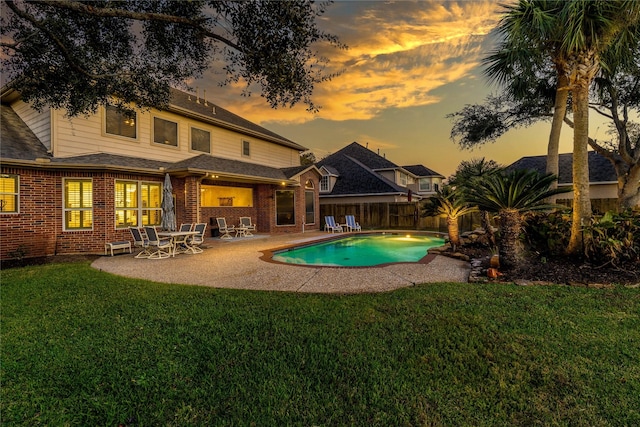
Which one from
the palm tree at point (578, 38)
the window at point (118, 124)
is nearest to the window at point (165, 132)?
the window at point (118, 124)

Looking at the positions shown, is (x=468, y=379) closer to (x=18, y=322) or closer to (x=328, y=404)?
(x=328, y=404)

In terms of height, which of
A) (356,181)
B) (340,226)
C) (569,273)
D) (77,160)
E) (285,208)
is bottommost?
(569,273)

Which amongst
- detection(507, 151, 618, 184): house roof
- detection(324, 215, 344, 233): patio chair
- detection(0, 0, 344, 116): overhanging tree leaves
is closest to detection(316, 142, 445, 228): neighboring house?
detection(324, 215, 344, 233): patio chair

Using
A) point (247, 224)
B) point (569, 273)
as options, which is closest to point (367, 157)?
point (247, 224)

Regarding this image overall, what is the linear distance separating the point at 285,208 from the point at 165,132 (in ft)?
26.8

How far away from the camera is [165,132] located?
1350 centimetres

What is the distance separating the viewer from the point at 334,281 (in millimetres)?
6434

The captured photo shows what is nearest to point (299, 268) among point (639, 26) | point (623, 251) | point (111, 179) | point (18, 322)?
point (18, 322)

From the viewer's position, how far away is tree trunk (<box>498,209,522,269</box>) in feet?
21.8

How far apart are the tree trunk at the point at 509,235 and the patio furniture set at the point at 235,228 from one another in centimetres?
1229

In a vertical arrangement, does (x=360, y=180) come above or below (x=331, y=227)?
above

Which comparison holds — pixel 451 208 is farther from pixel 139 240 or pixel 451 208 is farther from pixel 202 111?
pixel 202 111

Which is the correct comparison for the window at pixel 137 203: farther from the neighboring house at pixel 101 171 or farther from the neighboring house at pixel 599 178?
the neighboring house at pixel 599 178

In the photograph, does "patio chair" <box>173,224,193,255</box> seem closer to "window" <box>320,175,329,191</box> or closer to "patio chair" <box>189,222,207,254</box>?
"patio chair" <box>189,222,207,254</box>
